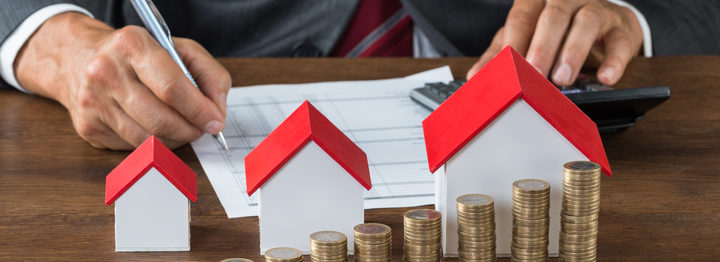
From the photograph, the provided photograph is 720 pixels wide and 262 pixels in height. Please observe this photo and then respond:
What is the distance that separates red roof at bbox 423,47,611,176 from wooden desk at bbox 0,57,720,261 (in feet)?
0.24

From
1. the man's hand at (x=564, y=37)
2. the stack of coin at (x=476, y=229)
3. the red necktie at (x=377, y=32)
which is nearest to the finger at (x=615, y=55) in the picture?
the man's hand at (x=564, y=37)

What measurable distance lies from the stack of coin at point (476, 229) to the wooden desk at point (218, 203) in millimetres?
53

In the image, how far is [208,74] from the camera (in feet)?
2.46

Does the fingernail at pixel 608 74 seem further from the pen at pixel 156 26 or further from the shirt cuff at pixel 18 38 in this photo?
the shirt cuff at pixel 18 38

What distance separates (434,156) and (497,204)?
5cm

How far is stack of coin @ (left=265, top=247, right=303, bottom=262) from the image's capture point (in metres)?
0.41

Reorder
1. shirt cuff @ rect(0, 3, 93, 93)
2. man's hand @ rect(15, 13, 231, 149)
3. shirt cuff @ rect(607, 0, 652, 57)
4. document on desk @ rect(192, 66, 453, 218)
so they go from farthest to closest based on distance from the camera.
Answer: shirt cuff @ rect(607, 0, 652, 57), shirt cuff @ rect(0, 3, 93, 93), man's hand @ rect(15, 13, 231, 149), document on desk @ rect(192, 66, 453, 218)

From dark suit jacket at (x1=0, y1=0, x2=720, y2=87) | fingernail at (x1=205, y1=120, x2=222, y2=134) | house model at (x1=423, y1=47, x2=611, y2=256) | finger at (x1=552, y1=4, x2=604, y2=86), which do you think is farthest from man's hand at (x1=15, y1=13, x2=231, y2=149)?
dark suit jacket at (x1=0, y1=0, x2=720, y2=87)

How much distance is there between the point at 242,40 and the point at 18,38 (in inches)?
19.4

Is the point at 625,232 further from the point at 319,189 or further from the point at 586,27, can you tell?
the point at 586,27

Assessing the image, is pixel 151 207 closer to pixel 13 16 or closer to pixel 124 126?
pixel 124 126

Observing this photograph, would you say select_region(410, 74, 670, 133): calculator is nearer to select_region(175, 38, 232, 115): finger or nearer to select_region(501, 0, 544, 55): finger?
select_region(501, 0, 544, 55): finger

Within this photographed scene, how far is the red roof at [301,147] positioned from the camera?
1.50ft

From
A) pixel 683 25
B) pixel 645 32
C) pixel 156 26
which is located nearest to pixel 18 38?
pixel 156 26
